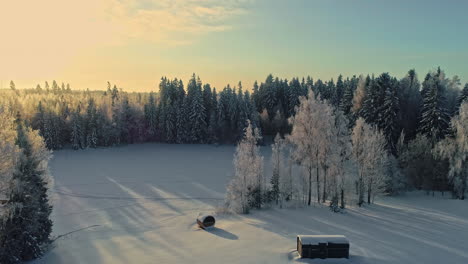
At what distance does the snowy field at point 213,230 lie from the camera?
2128 cm

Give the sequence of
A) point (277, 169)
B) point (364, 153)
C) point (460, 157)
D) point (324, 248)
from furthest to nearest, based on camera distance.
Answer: point (460, 157)
point (277, 169)
point (364, 153)
point (324, 248)

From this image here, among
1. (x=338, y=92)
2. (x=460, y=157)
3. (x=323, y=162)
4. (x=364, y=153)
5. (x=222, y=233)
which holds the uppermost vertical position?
(x=338, y=92)

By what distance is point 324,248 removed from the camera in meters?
19.7

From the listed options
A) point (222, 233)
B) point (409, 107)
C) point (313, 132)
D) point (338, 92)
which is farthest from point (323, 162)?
point (338, 92)

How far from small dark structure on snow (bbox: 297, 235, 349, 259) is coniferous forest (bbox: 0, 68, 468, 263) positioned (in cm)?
1262

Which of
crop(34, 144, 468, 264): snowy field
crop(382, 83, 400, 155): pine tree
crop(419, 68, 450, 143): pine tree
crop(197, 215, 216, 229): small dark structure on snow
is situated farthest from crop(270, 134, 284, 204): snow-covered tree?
crop(419, 68, 450, 143): pine tree

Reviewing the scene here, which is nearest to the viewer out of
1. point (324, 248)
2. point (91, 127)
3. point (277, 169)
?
point (324, 248)

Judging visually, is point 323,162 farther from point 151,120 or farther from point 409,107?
point 151,120

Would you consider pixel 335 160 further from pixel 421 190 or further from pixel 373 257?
pixel 421 190

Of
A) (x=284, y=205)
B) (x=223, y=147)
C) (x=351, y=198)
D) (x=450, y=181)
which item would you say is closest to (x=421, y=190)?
(x=450, y=181)

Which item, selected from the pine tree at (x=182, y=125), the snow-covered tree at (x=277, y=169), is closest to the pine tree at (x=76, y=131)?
the pine tree at (x=182, y=125)

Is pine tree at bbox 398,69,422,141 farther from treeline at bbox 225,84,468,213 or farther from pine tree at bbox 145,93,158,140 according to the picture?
pine tree at bbox 145,93,158,140

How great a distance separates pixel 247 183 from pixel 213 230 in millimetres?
7224

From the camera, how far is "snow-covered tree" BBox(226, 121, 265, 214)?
108ft
